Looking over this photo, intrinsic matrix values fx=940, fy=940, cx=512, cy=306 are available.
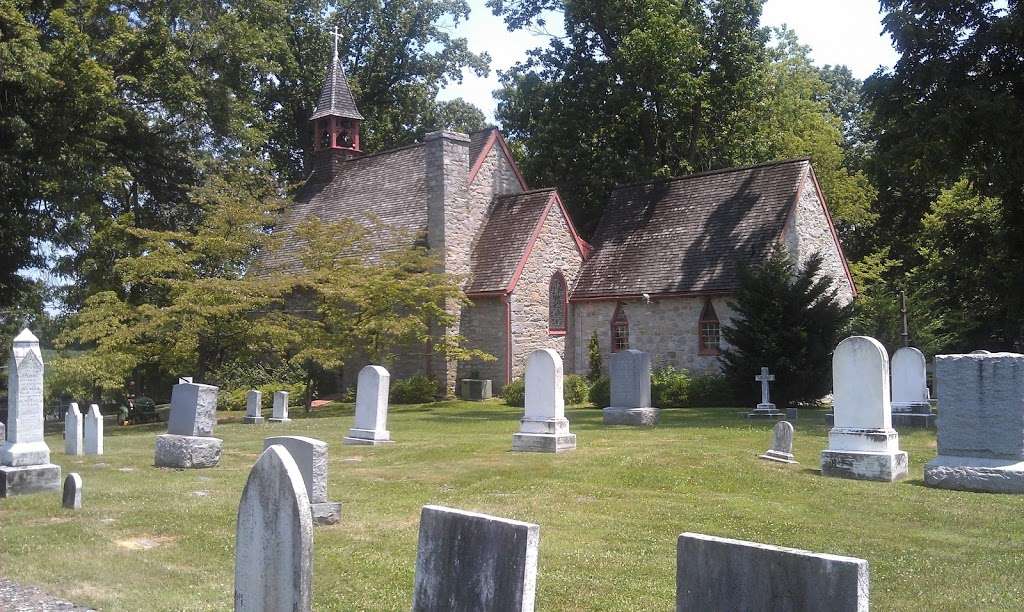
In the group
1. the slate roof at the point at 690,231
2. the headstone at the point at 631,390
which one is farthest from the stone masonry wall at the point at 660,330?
the headstone at the point at 631,390

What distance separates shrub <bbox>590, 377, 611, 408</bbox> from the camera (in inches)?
1057

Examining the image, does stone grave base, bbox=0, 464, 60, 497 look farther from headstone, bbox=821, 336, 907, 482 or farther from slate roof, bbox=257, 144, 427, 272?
slate roof, bbox=257, 144, 427, 272

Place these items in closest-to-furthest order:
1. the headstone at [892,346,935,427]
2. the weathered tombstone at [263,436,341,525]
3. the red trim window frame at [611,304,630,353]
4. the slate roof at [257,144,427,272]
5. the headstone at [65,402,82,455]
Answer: the weathered tombstone at [263,436,341,525] < the headstone at [65,402,82,455] < the headstone at [892,346,935,427] < the red trim window frame at [611,304,630,353] < the slate roof at [257,144,427,272]

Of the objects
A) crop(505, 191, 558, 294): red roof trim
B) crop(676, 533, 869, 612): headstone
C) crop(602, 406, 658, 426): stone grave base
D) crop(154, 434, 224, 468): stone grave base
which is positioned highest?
crop(505, 191, 558, 294): red roof trim

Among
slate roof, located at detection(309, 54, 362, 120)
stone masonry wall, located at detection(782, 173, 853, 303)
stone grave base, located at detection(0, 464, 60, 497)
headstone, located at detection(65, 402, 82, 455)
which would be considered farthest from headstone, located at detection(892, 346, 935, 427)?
slate roof, located at detection(309, 54, 362, 120)

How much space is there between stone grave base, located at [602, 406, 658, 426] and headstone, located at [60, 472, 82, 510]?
11.7 metres

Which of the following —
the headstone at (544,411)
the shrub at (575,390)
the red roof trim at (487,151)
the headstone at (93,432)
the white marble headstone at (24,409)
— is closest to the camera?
the white marble headstone at (24,409)

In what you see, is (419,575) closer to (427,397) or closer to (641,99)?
(427,397)

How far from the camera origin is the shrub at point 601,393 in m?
26.9

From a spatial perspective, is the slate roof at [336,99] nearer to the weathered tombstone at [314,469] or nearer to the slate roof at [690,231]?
the slate roof at [690,231]

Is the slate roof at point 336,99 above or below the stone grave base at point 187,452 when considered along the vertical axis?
above

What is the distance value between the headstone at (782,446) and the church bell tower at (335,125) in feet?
95.4

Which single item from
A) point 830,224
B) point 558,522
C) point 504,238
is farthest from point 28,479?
point 830,224

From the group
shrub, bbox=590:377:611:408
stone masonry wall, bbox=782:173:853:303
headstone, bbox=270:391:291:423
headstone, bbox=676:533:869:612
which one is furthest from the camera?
stone masonry wall, bbox=782:173:853:303
